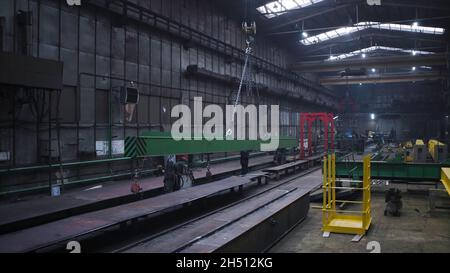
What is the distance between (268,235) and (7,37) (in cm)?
810

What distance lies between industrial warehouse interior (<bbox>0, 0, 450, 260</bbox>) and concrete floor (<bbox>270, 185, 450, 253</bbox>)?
4cm

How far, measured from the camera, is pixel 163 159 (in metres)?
15.0

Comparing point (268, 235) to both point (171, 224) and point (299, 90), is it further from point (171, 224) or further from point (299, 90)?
point (299, 90)

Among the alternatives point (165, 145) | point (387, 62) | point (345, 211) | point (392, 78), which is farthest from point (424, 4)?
point (165, 145)

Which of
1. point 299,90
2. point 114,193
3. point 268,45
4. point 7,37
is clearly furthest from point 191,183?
point 299,90

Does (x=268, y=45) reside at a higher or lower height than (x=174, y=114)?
higher

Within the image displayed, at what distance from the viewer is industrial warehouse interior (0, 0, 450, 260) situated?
714cm

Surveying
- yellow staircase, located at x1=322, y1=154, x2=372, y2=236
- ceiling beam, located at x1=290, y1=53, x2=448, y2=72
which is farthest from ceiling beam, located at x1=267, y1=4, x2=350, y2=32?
yellow staircase, located at x1=322, y1=154, x2=372, y2=236

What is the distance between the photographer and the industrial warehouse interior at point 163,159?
281 inches

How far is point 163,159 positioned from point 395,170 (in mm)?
8469

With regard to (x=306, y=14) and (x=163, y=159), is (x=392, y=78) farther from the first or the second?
(x=163, y=159)

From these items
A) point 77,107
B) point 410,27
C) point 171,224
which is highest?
point 410,27

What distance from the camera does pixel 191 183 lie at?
1169 cm
